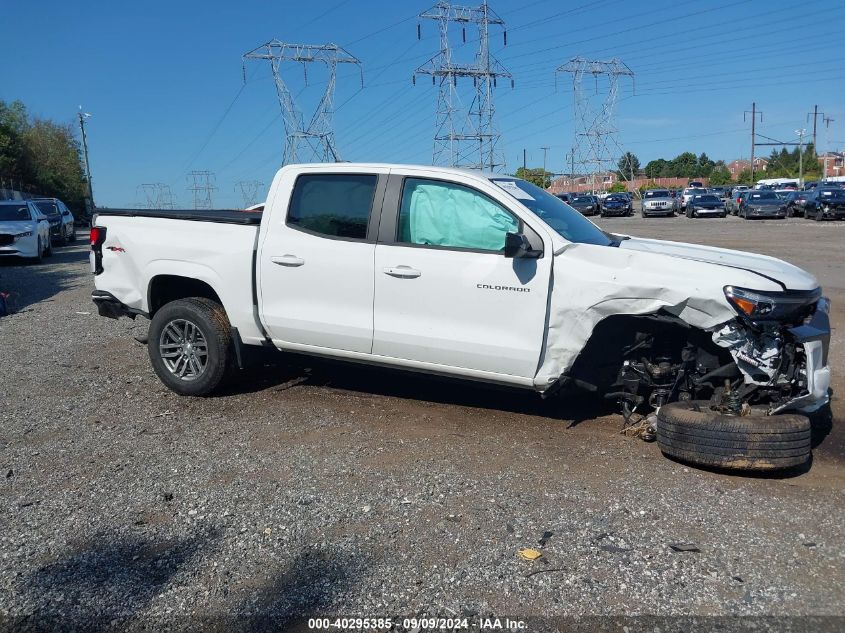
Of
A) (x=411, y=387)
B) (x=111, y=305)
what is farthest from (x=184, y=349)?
(x=411, y=387)

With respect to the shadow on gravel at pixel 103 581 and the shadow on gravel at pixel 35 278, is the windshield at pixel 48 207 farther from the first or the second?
the shadow on gravel at pixel 103 581

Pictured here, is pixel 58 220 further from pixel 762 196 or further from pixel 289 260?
pixel 762 196

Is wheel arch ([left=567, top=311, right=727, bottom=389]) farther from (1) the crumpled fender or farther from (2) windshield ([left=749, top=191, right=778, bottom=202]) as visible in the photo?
(2) windshield ([left=749, top=191, right=778, bottom=202])

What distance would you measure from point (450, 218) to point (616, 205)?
1732 inches

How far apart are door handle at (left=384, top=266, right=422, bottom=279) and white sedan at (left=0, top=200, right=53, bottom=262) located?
16553 mm

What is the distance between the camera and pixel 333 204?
19.9 feet

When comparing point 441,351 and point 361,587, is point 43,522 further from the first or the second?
point 441,351

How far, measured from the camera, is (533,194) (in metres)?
6.01

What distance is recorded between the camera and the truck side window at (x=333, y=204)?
5918 mm

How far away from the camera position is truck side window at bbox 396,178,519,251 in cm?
548

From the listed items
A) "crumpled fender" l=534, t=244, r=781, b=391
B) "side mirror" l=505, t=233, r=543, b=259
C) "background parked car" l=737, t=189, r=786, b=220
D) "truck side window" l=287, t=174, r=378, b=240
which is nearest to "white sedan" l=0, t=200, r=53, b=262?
"truck side window" l=287, t=174, r=378, b=240

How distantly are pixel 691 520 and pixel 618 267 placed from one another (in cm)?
167

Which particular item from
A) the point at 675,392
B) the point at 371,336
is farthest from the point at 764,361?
the point at 371,336

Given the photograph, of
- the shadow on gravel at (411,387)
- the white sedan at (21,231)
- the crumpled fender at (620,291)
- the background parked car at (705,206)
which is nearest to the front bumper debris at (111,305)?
the shadow on gravel at (411,387)
